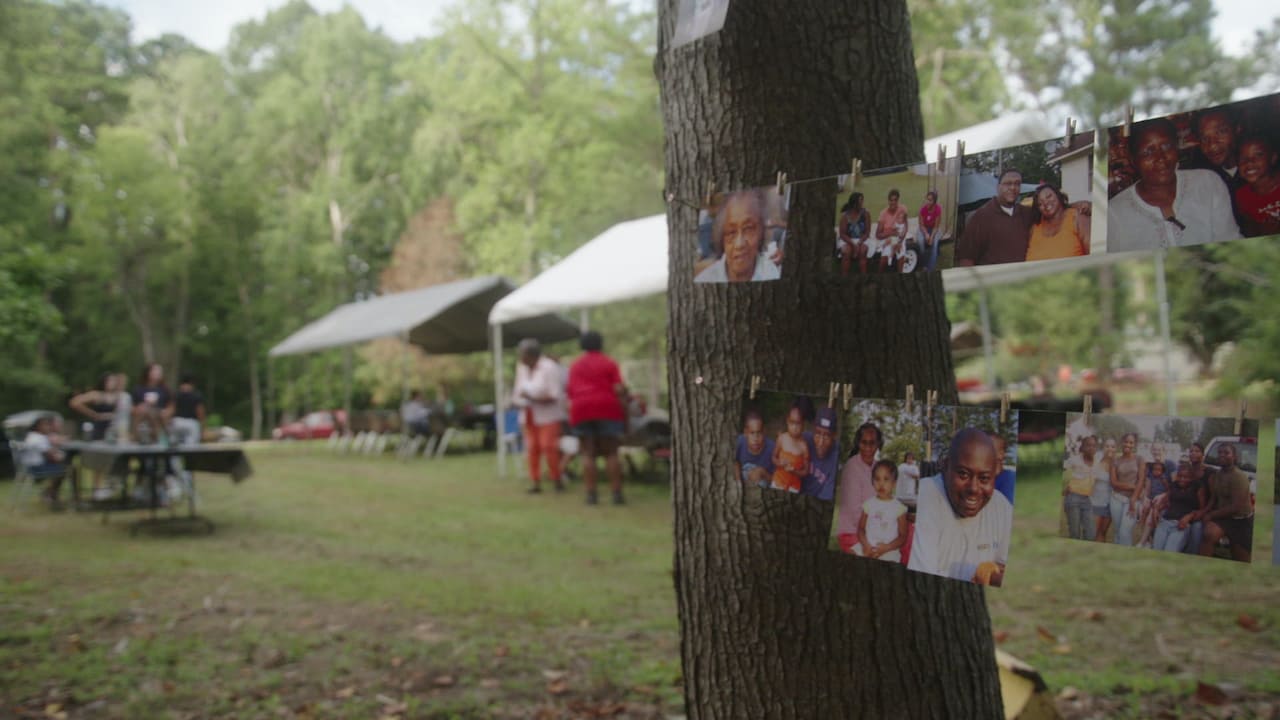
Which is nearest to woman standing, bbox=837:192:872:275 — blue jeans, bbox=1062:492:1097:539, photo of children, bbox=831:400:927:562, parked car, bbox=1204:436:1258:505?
photo of children, bbox=831:400:927:562

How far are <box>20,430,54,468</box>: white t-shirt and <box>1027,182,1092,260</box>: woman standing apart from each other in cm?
1010

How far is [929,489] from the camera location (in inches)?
75.1

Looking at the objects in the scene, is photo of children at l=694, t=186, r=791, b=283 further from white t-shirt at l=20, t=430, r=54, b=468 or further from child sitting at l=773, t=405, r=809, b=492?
white t-shirt at l=20, t=430, r=54, b=468

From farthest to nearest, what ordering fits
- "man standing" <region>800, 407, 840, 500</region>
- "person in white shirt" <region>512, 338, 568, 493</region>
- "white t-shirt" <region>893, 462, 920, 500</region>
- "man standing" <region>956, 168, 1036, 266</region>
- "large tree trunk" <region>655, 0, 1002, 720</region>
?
"person in white shirt" <region>512, 338, 568, 493</region> → "large tree trunk" <region>655, 0, 1002, 720</region> → "man standing" <region>800, 407, 840, 500</region> → "white t-shirt" <region>893, 462, 920, 500</region> → "man standing" <region>956, 168, 1036, 266</region>

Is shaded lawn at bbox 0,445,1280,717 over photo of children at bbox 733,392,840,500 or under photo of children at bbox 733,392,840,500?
under

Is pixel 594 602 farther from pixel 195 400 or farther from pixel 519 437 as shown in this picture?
pixel 519 437

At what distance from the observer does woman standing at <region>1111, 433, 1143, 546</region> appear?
1.68m

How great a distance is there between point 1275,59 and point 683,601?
933 inches

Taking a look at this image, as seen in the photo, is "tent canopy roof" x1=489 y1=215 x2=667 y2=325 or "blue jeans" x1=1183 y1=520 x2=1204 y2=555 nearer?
"blue jeans" x1=1183 y1=520 x2=1204 y2=555

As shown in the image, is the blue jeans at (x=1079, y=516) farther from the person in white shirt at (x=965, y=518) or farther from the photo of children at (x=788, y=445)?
the photo of children at (x=788, y=445)

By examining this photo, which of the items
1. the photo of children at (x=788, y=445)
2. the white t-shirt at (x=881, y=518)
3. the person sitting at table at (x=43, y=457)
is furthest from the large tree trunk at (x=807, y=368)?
the person sitting at table at (x=43, y=457)

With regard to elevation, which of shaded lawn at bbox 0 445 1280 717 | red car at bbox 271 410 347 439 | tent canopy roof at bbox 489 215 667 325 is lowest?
shaded lawn at bbox 0 445 1280 717

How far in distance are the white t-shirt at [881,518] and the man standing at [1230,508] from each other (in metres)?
0.56

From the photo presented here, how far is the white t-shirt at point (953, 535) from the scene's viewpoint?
6.02 feet
